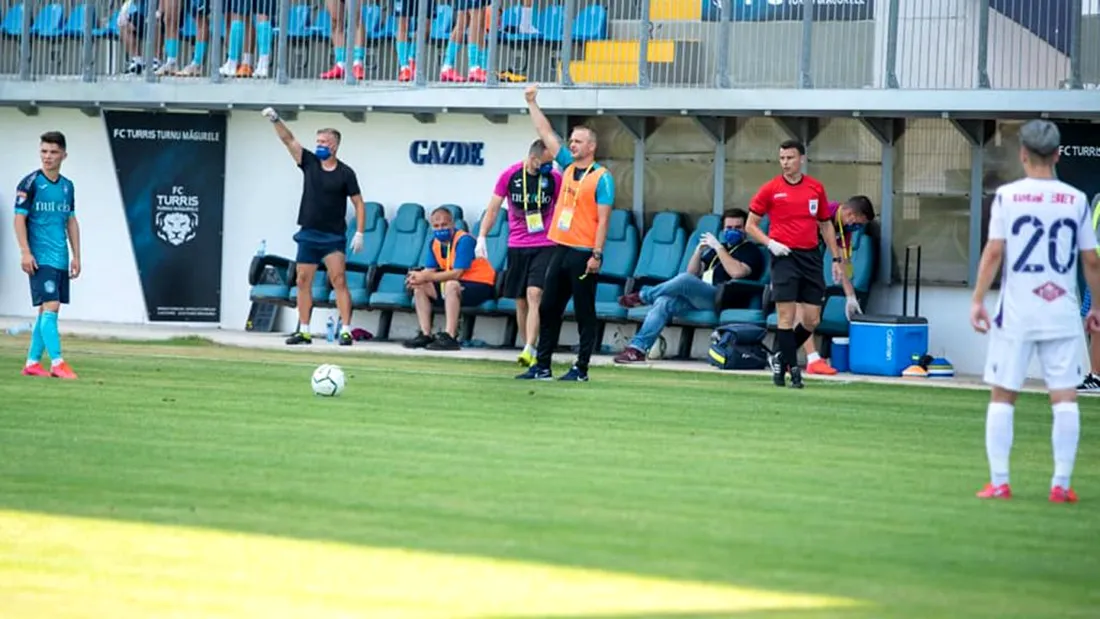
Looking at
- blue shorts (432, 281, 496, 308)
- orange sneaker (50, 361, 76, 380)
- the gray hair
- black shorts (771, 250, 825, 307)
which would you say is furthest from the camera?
blue shorts (432, 281, 496, 308)

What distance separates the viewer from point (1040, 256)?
9852 mm

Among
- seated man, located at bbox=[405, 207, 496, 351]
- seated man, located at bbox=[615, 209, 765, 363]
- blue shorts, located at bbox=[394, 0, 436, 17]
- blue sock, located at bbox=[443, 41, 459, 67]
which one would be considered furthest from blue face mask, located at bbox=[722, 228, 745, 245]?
blue shorts, located at bbox=[394, 0, 436, 17]

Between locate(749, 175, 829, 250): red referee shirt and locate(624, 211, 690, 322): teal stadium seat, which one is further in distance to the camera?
locate(624, 211, 690, 322): teal stadium seat

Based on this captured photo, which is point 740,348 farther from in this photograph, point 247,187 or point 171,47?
point 171,47

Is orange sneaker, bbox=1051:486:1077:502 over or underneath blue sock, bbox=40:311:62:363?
underneath

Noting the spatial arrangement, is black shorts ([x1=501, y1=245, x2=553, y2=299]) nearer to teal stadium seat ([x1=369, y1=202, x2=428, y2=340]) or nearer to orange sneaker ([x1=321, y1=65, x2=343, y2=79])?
teal stadium seat ([x1=369, y1=202, x2=428, y2=340])

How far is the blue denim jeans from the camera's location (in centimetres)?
2109

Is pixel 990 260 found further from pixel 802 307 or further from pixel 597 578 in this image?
pixel 802 307

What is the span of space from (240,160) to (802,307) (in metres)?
10.6

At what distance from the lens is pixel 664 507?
30.6 ft

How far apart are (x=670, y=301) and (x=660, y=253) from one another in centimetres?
150

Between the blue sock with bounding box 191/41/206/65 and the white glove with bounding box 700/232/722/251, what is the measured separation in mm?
8024

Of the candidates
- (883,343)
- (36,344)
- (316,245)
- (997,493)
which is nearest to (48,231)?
(36,344)

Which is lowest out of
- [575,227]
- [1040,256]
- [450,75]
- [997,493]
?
[997,493]
